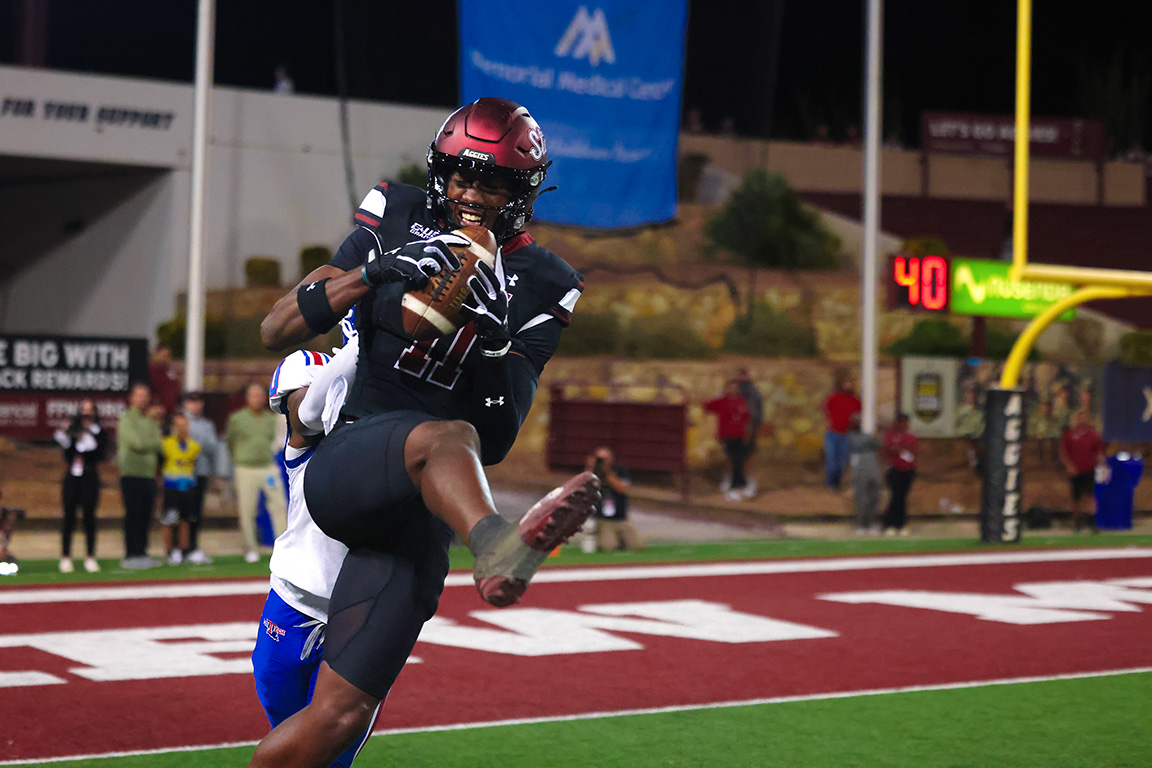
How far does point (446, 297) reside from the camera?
2988 mm

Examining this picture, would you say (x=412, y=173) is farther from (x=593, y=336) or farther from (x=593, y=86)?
(x=593, y=86)

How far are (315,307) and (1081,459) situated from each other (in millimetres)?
14969

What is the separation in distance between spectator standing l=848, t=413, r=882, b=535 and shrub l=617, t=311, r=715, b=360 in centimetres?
854

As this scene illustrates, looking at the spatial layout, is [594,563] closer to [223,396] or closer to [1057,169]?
[223,396]

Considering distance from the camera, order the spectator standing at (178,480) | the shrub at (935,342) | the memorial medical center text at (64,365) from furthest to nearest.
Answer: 1. the shrub at (935,342)
2. the memorial medical center text at (64,365)
3. the spectator standing at (178,480)

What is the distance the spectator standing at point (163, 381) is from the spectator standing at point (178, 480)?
2.77m

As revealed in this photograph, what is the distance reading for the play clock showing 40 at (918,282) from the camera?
1717cm

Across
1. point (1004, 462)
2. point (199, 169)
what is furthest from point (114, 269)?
point (1004, 462)

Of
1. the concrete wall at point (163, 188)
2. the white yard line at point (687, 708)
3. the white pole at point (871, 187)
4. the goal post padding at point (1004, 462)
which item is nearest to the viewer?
the white yard line at point (687, 708)

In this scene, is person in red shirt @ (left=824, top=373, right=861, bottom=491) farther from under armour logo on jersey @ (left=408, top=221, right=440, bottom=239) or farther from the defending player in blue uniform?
under armour logo on jersey @ (left=408, top=221, right=440, bottom=239)

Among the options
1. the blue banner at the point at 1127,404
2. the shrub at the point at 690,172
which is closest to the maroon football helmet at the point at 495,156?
the blue banner at the point at 1127,404

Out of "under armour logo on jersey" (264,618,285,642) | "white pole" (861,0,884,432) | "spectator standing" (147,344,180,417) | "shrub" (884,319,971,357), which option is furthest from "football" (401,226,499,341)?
"shrub" (884,319,971,357)

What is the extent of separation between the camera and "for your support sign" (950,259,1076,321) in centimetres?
1758

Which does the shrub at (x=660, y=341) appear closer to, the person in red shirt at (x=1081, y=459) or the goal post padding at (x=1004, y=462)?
the person in red shirt at (x=1081, y=459)
